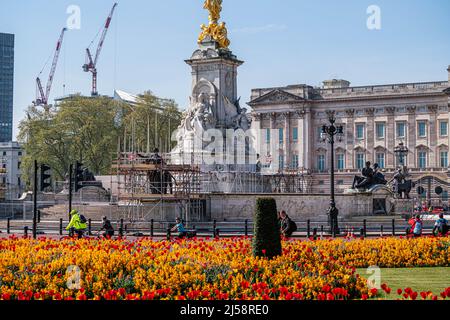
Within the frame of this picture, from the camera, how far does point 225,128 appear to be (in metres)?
57.8

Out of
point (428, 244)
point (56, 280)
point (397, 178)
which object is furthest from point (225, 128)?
point (56, 280)

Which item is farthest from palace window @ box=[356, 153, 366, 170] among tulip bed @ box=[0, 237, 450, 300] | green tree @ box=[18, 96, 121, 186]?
tulip bed @ box=[0, 237, 450, 300]

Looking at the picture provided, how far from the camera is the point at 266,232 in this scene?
18.5m

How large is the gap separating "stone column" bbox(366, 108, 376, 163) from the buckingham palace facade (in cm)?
9

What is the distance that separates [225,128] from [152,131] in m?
35.8

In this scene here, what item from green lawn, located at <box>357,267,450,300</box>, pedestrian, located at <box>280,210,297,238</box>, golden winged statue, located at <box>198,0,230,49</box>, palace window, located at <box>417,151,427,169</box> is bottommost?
green lawn, located at <box>357,267,450,300</box>

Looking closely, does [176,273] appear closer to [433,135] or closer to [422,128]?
[433,135]

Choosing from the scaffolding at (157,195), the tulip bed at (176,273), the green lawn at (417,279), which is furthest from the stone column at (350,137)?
the green lawn at (417,279)

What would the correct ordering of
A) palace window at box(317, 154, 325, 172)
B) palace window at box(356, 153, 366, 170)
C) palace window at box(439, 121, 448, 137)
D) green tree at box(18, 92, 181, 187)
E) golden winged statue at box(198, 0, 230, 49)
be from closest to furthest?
golden winged statue at box(198, 0, 230, 49) < green tree at box(18, 92, 181, 187) < palace window at box(439, 121, 448, 137) < palace window at box(356, 153, 366, 170) < palace window at box(317, 154, 325, 172)

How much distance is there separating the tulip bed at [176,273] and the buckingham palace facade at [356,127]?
7817 centimetres

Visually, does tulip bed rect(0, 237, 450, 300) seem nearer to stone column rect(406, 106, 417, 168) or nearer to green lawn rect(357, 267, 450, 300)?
green lawn rect(357, 267, 450, 300)

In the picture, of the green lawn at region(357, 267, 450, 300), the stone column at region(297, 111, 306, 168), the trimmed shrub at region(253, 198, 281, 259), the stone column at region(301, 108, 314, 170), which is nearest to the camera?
the green lawn at region(357, 267, 450, 300)

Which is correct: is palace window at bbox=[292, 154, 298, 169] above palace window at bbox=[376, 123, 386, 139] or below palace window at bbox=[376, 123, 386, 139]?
below

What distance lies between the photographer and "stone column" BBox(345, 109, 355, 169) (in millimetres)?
103938
